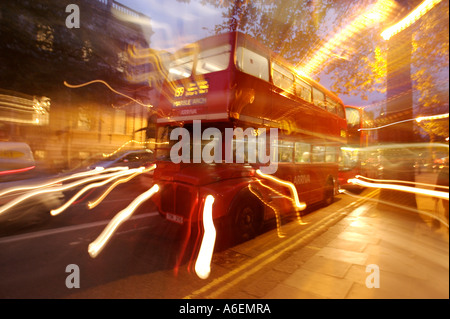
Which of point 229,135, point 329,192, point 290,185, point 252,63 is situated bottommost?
point 329,192

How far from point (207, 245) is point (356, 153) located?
13.1m

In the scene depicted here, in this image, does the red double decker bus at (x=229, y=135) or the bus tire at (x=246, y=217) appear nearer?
the red double decker bus at (x=229, y=135)

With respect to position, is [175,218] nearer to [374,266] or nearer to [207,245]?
[207,245]

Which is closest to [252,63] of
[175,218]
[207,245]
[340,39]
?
[175,218]

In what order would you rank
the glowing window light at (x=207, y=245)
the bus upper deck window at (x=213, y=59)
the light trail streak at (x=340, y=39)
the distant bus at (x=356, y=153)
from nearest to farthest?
the glowing window light at (x=207, y=245) < the bus upper deck window at (x=213, y=59) < the light trail streak at (x=340, y=39) < the distant bus at (x=356, y=153)

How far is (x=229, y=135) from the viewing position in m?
5.19

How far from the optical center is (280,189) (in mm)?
6590

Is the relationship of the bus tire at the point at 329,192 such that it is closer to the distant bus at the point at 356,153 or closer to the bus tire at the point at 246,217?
the distant bus at the point at 356,153

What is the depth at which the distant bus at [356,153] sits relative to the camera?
551 inches

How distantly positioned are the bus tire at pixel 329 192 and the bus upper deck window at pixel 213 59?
21.5ft

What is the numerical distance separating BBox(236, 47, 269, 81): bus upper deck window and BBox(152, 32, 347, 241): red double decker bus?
0.07ft

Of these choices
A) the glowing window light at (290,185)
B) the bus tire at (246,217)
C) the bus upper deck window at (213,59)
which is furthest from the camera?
the glowing window light at (290,185)

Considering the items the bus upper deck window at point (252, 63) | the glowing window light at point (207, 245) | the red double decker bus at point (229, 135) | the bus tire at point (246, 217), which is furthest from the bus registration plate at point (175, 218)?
the bus upper deck window at point (252, 63)

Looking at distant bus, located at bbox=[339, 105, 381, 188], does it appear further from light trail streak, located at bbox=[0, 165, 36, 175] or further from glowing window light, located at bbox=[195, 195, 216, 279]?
light trail streak, located at bbox=[0, 165, 36, 175]
